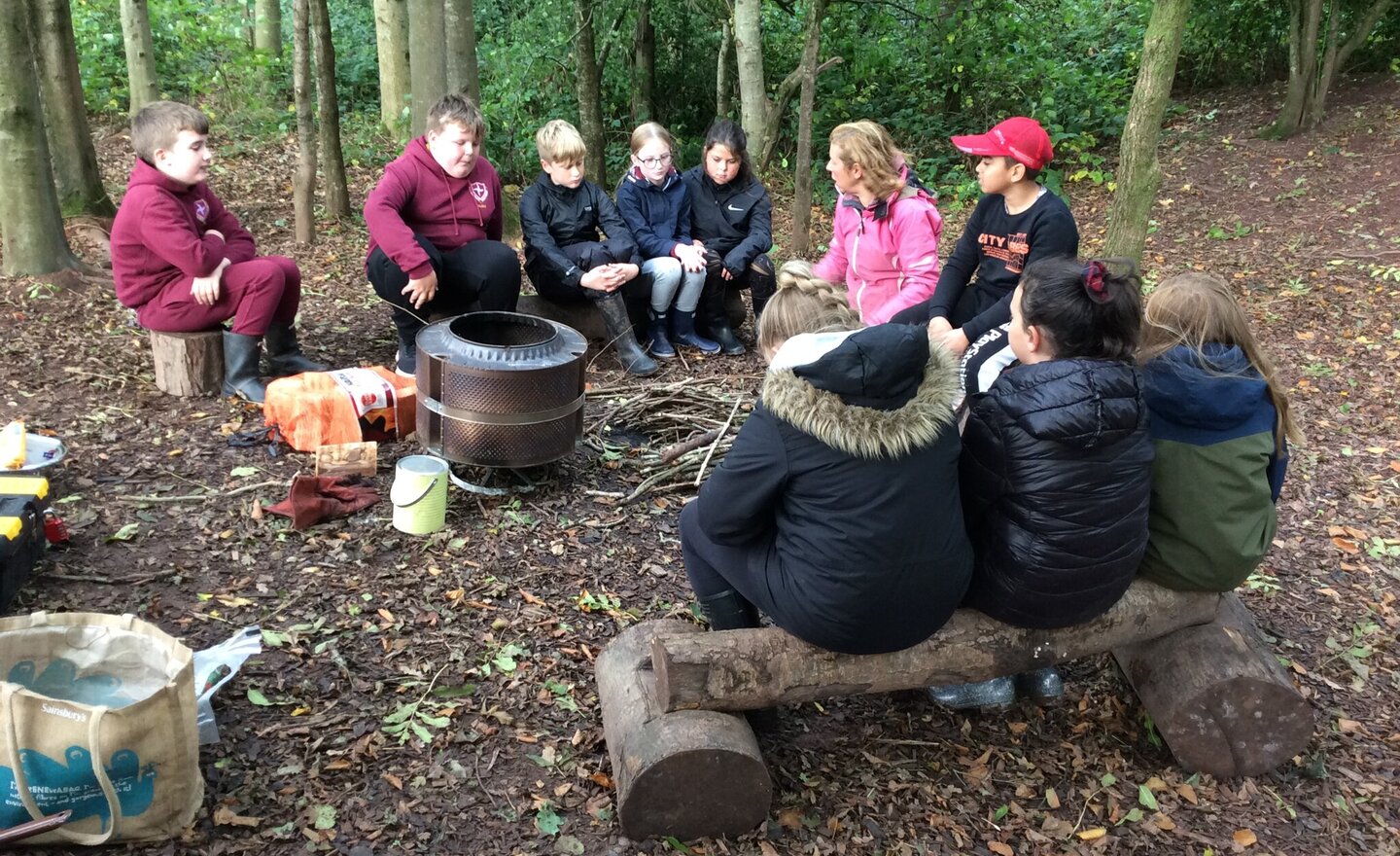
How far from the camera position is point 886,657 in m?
2.69

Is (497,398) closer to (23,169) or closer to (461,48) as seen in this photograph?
(23,169)

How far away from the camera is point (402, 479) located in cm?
381

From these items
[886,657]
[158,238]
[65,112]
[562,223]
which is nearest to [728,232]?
[562,223]

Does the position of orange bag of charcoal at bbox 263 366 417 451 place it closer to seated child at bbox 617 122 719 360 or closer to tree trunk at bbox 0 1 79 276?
seated child at bbox 617 122 719 360

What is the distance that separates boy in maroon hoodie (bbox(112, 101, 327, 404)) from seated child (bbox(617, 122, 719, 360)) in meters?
2.00

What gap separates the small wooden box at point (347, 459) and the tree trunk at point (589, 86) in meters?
5.08

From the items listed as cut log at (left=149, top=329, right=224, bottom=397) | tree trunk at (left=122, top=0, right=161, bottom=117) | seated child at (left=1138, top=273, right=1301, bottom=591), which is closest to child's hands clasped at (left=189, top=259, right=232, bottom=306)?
cut log at (left=149, top=329, right=224, bottom=397)

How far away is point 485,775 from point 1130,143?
207 inches

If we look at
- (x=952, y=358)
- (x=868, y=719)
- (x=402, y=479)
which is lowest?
(x=868, y=719)

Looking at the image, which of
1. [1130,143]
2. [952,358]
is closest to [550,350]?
[952,358]

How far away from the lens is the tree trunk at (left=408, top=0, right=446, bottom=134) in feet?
26.5

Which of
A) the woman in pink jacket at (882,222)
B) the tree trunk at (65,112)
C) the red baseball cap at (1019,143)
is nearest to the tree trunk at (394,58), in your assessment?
the tree trunk at (65,112)

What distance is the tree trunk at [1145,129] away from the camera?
18.4 feet

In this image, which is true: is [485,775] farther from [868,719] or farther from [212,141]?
[212,141]
